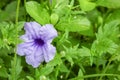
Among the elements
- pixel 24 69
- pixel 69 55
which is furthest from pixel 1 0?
pixel 69 55

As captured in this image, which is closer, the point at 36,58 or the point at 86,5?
the point at 36,58

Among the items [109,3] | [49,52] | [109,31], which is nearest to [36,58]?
[49,52]

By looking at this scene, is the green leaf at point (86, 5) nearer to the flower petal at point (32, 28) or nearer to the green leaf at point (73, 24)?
the green leaf at point (73, 24)

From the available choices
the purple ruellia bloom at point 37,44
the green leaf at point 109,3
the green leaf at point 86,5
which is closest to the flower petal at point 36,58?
the purple ruellia bloom at point 37,44

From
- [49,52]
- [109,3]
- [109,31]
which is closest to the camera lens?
[49,52]

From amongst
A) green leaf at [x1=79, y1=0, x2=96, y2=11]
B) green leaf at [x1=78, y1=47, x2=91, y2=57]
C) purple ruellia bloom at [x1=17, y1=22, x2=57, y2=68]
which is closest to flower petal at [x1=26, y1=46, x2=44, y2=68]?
purple ruellia bloom at [x1=17, y1=22, x2=57, y2=68]

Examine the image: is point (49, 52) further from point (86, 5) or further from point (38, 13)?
point (86, 5)

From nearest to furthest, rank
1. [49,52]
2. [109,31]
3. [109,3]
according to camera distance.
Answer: [49,52] → [109,31] → [109,3]

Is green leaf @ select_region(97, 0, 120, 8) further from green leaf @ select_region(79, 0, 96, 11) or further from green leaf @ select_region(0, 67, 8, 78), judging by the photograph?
green leaf @ select_region(0, 67, 8, 78)
